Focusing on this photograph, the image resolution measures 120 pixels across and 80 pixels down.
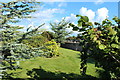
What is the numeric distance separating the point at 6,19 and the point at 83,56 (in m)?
2.61

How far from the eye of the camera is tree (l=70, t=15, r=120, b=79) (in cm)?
222

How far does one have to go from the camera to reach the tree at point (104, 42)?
222 cm

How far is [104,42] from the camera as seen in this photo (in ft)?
7.79

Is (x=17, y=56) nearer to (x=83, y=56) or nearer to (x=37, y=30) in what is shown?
(x=37, y=30)

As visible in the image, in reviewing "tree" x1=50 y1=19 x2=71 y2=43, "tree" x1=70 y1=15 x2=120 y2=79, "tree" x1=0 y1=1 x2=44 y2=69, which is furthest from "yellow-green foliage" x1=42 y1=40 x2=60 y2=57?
"tree" x1=50 y1=19 x2=71 y2=43

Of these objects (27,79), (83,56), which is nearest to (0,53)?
(27,79)

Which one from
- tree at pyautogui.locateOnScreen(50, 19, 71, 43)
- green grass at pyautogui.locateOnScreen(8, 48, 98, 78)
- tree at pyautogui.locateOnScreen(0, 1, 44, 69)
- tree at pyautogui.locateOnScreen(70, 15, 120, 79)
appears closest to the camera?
tree at pyautogui.locateOnScreen(70, 15, 120, 79)

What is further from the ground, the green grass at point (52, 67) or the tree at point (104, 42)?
the tree at point (104, 42)

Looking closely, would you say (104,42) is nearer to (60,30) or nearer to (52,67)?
(52,67)

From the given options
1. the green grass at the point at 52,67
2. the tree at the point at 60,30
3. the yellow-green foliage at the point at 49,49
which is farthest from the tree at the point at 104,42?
the tree at the point at 60,30

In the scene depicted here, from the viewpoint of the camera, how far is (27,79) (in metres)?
5.20

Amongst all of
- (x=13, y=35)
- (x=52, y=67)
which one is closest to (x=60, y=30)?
(x=52, y=67)

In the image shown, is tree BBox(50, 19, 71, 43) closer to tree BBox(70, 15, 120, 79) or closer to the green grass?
the green grass

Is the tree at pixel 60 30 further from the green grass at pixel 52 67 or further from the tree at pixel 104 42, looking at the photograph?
the tree at pixel 104 42
